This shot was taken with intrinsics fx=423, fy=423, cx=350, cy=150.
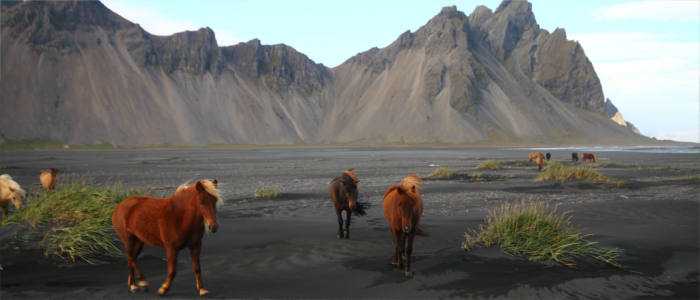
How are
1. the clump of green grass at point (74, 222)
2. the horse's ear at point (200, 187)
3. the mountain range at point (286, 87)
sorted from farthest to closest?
the mountain range at point (286, 87)
the clump of green grass at point (74, 222)
the horse's ear at point (200, 187)

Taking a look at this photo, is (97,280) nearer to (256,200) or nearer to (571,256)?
(571,256)

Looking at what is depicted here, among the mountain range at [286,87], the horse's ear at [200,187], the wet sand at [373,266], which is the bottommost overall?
the wet sand at [373,266]

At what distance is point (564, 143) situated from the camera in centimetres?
12494

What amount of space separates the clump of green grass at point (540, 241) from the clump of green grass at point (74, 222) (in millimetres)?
7303

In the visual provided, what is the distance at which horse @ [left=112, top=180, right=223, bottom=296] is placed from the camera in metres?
5.37

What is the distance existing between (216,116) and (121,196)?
368 feet

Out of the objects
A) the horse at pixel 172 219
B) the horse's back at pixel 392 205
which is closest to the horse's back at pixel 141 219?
the horse at pixel 172 219

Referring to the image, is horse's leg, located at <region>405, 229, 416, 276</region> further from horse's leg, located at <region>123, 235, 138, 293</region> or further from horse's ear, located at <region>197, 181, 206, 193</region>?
horse's leg, located at <region>123, 235, 138, 293</region>

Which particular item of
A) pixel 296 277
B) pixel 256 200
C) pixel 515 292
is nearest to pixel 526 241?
pixel 515 292

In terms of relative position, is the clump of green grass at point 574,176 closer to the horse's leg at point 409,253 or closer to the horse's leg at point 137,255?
the horse's leg at point 409,253

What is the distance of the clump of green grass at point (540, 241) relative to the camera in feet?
26.1

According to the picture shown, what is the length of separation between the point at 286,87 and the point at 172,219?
13904 cm

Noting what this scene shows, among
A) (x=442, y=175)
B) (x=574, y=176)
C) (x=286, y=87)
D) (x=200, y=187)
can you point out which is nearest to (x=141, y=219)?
(x=200, y=187)

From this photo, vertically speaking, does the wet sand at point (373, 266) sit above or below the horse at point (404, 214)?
below
